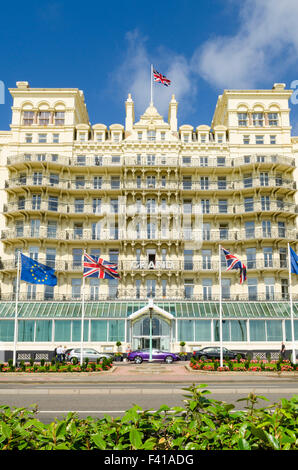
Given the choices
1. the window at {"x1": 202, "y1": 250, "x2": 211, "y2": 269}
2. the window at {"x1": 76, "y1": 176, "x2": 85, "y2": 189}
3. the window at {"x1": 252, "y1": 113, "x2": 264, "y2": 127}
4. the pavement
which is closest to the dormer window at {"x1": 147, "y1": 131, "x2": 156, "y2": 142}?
the window at {"x1": 76, "y1": 176, "x2": 85, "y2": 189}

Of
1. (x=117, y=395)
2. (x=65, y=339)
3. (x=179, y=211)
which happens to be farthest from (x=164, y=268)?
(x=117, y=395)

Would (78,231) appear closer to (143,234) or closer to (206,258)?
(143,234)

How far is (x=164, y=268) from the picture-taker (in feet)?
157

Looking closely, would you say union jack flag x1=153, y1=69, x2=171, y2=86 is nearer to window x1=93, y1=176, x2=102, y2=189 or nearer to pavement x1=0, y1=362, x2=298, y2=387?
window x1=93, y1=176, x2=102, y2=189

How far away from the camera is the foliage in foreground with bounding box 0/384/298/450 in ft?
11.7

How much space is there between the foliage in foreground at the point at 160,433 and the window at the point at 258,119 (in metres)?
53.3

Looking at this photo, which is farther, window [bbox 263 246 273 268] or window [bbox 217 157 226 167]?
window [bbox 217 157 226 167]

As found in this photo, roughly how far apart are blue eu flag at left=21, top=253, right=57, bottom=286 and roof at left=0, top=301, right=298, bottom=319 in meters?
12.5

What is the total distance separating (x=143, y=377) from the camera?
25.0m

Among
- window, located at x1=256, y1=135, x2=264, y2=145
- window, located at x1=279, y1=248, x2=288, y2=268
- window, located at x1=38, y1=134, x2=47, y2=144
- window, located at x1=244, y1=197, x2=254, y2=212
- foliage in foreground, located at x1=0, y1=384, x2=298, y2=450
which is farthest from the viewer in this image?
window, located at x1=256, y1=135, x2=264, y2=145

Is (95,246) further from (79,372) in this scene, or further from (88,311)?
(79,372)

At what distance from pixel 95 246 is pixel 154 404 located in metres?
36.7

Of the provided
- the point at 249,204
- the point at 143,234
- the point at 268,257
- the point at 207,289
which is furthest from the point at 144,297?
the point at 249,204

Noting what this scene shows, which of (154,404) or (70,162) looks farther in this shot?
(70,162)
